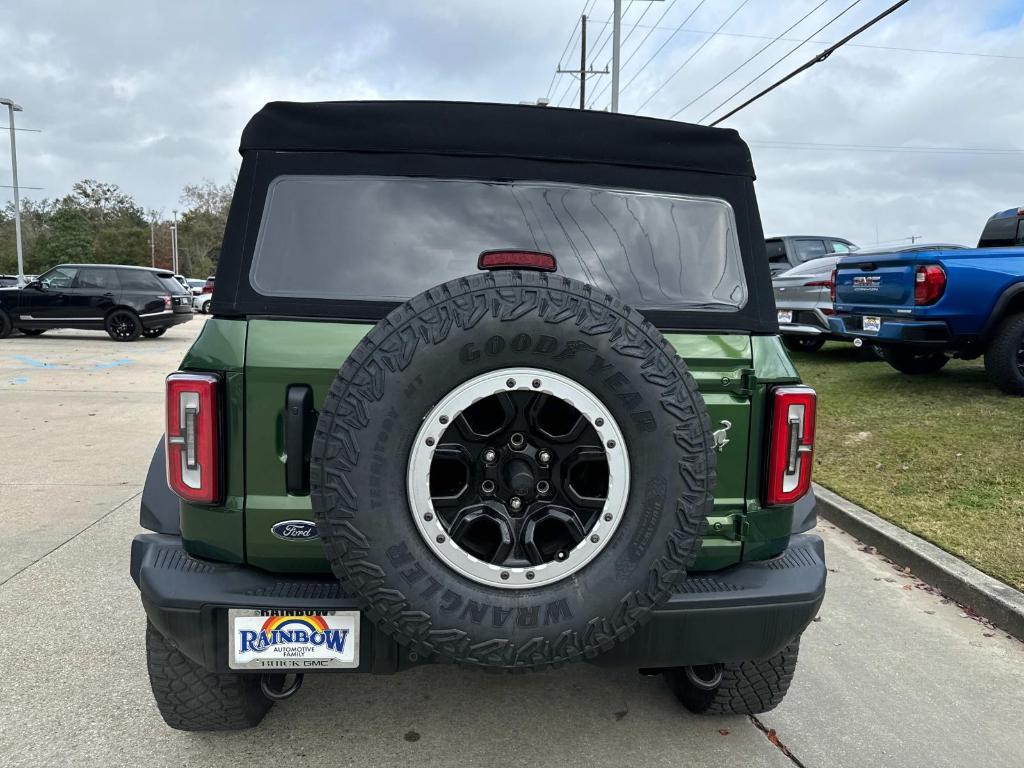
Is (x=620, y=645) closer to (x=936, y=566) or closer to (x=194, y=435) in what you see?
(x=194, y=435)

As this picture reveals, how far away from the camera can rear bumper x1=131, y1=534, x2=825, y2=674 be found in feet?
6.56

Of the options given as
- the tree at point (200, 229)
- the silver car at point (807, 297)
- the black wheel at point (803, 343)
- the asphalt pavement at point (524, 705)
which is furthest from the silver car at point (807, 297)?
the tree at point (200, 229)

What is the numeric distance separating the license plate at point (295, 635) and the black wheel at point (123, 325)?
674 inches

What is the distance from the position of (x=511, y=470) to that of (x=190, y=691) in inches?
53.0

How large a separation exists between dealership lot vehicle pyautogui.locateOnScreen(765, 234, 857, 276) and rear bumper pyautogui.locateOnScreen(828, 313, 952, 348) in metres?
5.99

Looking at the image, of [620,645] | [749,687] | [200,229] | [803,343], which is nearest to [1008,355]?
[803,343]

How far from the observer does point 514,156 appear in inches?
89.6

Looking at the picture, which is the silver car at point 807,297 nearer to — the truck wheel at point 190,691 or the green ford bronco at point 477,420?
the green ford bronco at point 477,420

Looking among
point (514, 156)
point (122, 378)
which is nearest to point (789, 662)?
point (514, 156)

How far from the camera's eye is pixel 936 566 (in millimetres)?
4074

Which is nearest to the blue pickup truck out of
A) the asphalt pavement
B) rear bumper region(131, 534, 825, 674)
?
the asphalt pavement

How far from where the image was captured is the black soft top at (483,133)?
222cm

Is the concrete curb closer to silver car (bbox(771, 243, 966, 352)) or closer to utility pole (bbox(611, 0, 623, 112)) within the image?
silver car (bbox(771, 243, 966, 352))

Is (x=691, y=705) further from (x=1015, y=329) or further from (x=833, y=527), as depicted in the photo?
(x=1015, y=329)
